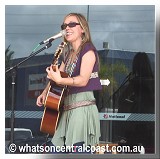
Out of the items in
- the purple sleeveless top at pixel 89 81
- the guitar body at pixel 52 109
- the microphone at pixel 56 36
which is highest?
the microphone at pixel 56 36

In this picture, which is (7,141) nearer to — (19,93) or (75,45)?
(19,93)

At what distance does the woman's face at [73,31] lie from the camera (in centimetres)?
751

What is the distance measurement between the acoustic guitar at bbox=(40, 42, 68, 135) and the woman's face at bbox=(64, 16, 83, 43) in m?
0.17

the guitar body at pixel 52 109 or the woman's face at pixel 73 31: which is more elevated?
the woman's face at pixel 73 31

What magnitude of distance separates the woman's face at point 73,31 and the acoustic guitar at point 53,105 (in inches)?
6.8

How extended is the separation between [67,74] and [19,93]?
0.62 m

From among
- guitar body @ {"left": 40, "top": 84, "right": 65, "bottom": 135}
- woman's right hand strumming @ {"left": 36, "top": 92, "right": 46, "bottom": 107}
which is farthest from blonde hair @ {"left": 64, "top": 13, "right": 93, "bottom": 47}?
woman's right hand strumming @ {"left": 36, "top": 92, "right": 46, "bottom": 107}

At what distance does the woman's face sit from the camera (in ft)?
24.6

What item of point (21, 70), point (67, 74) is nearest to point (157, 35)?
point (67, 74)

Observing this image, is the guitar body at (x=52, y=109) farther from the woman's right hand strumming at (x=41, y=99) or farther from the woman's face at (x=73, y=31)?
the woman's face at (x=73, y=31)

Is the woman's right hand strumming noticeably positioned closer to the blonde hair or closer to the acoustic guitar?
the acoustic guitar

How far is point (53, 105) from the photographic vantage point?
24.5ft

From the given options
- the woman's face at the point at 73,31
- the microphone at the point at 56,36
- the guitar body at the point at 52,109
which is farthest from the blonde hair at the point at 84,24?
the guitar body at the point at 52,109

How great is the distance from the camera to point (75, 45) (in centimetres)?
755
